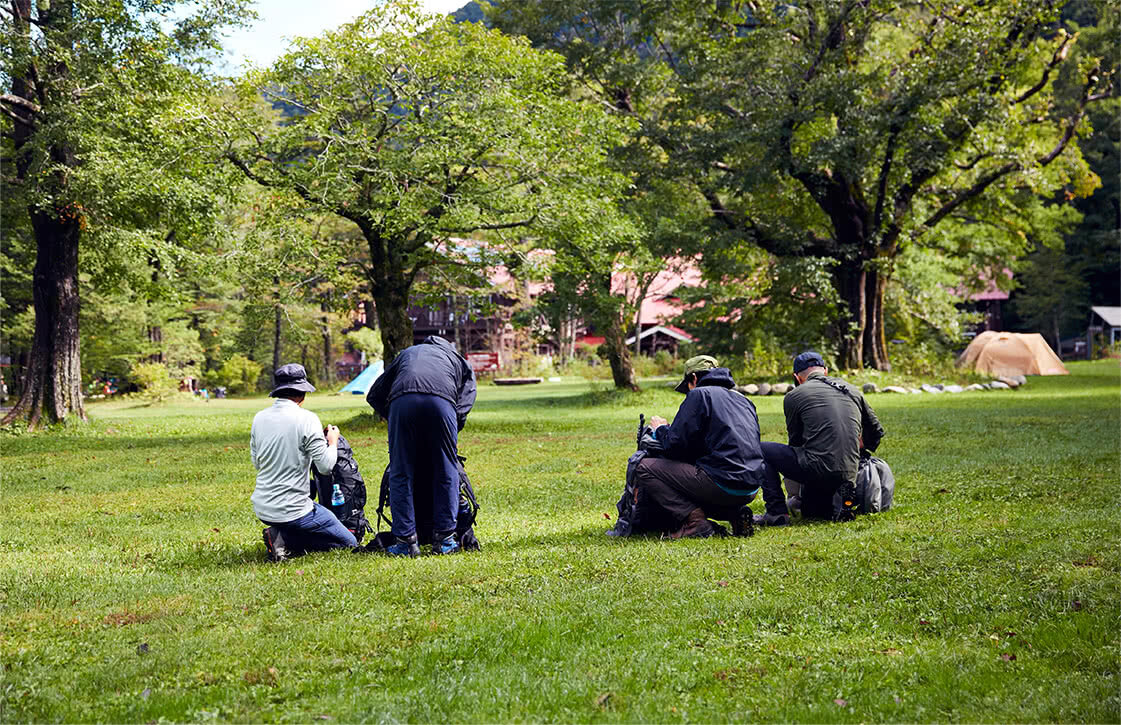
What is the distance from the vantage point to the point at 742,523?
788 centimetres

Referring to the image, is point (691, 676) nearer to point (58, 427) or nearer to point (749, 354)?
point (58, 427)

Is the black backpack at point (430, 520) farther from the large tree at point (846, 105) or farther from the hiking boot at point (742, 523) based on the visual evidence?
the large tree at point (846, 105)

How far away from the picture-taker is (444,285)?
813 inches

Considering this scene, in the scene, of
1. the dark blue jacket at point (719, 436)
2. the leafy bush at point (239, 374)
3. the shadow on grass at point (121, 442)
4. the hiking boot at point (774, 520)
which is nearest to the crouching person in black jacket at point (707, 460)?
the dark blue jacket at point (719, 436)

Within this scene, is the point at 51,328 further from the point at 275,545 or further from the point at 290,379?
the point at 275,545

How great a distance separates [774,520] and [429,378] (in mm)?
3335

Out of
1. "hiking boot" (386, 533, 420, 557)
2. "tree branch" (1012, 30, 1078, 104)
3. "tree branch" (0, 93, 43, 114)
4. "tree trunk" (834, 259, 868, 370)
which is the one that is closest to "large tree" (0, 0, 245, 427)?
"tree branch" (0, 93, 43, 114)

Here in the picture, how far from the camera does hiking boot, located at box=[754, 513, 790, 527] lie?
27.7ft

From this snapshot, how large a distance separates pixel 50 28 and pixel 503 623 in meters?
18.4

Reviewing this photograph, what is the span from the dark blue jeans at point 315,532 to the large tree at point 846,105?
22.2 m

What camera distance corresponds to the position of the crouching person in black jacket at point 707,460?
7.61m

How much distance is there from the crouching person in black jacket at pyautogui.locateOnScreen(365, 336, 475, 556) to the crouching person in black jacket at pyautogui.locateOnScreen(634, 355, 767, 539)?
1617mm

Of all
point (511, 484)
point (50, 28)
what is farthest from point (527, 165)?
point (50, 28)

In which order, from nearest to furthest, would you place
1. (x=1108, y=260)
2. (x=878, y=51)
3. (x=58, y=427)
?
(x=58, y=427) < (x=878, y=51) < (x=1108, y=260)
